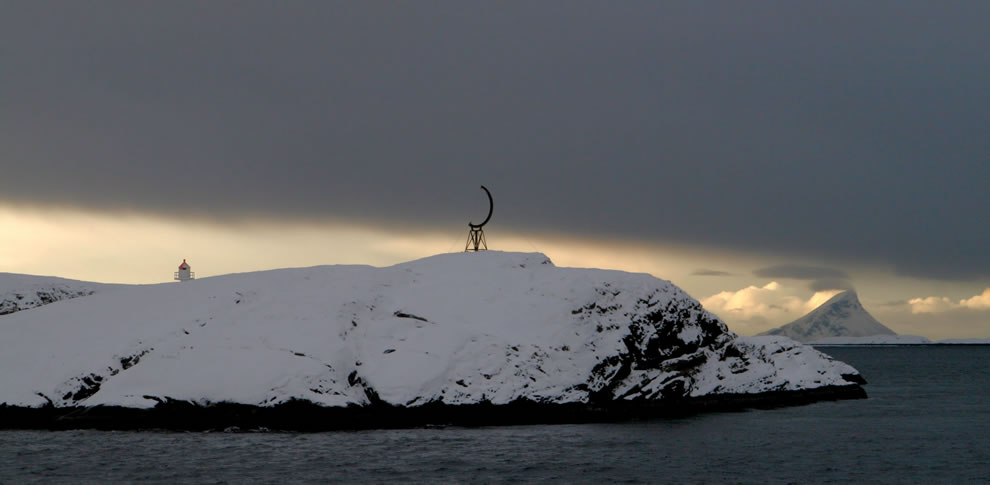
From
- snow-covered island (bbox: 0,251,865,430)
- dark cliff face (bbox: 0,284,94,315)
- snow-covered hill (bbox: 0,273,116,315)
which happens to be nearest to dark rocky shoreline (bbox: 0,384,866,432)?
snow-covered island (bbox: 0,251,865,430)

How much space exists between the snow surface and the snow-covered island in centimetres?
12

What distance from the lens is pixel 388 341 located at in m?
57.9

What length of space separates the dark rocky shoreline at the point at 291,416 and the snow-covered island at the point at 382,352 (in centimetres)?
9

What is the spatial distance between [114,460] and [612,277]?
1464 inches

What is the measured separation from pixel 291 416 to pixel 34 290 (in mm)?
53678

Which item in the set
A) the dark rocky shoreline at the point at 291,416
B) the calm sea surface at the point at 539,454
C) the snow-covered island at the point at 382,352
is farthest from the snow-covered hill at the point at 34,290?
the calm sea surface at the point at 539,454

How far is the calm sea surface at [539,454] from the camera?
35969 mm

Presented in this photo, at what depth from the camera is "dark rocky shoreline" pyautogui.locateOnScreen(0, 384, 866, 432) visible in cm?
5122

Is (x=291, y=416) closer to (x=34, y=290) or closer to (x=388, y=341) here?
(x=388, y=341)

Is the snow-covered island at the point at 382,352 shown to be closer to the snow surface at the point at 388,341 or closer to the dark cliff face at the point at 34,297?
the snow surface at the point at 388,341

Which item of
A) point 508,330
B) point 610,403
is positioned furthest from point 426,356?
point 610,403

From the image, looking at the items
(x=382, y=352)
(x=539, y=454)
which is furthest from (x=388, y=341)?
(x=539, y=454)

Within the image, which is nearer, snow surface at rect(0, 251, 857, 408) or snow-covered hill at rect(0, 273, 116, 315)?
snow surface at rect(0, 251, 857, 408)

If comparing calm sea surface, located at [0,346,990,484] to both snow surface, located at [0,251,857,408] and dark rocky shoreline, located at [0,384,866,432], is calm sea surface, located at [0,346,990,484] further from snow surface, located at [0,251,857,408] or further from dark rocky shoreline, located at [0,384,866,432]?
snow surface, located at [0,251,857,408]
